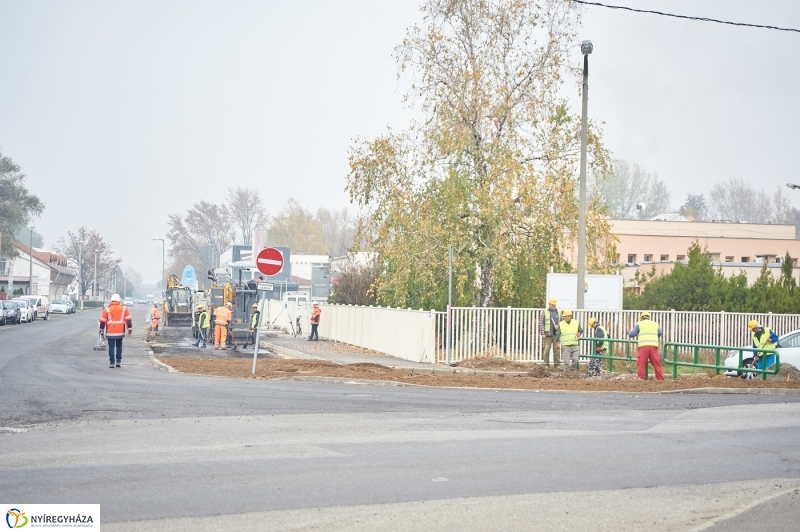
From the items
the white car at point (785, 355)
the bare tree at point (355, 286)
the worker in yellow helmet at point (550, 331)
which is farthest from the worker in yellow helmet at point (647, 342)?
the bare tree at point (355, 286)

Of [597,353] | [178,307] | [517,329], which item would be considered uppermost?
[178,307]

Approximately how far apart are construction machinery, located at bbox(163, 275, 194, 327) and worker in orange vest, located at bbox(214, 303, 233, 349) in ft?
82.0

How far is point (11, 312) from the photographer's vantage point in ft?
203

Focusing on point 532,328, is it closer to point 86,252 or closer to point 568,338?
point 568,338

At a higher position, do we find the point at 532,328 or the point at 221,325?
the point at 532,328

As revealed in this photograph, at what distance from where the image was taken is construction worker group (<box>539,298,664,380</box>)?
23078mm

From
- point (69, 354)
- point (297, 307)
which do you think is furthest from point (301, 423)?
point (297, 307)

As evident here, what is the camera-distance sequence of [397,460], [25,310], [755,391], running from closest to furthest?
[397,460]
[755,391]
[25,310]

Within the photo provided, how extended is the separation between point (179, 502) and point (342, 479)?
173 centimetres

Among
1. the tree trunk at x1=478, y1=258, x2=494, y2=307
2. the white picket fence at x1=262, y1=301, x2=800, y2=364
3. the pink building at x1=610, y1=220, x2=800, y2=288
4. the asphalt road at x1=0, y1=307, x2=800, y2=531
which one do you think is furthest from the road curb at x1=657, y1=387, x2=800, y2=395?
the pink building at x1=610, y1=220, x2=800, y2=288

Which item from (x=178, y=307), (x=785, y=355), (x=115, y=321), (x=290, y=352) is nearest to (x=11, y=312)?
(x=178, y=307)

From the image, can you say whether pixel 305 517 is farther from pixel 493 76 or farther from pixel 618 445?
pixel 493 76

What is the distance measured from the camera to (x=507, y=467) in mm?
10352

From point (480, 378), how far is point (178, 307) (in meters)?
42.8
